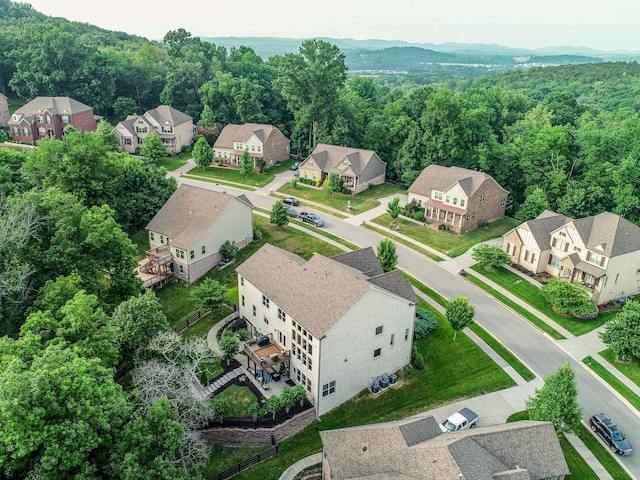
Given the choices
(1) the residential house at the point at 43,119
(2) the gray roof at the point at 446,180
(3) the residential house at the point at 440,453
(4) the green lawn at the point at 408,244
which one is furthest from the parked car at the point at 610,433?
A: (1) the residential house at the point at 43,119

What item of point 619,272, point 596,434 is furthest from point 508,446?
point 619,272

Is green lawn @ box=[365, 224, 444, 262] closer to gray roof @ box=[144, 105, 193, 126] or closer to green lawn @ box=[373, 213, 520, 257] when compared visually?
green lawn @ box=[373, 213, 520, 257]

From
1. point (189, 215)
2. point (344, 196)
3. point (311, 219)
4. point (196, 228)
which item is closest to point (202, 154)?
point (344, 196)

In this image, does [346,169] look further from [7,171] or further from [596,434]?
[596,434]

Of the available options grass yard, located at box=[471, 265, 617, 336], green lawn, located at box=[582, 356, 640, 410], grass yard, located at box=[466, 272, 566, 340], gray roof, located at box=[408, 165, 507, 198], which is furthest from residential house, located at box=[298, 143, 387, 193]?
green lawn, located at box=[582, 356, 640, 410]

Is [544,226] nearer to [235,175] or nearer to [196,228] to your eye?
[196,228]

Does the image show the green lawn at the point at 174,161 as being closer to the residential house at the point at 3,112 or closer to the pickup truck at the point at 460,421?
the residential house at the point at 3,112
